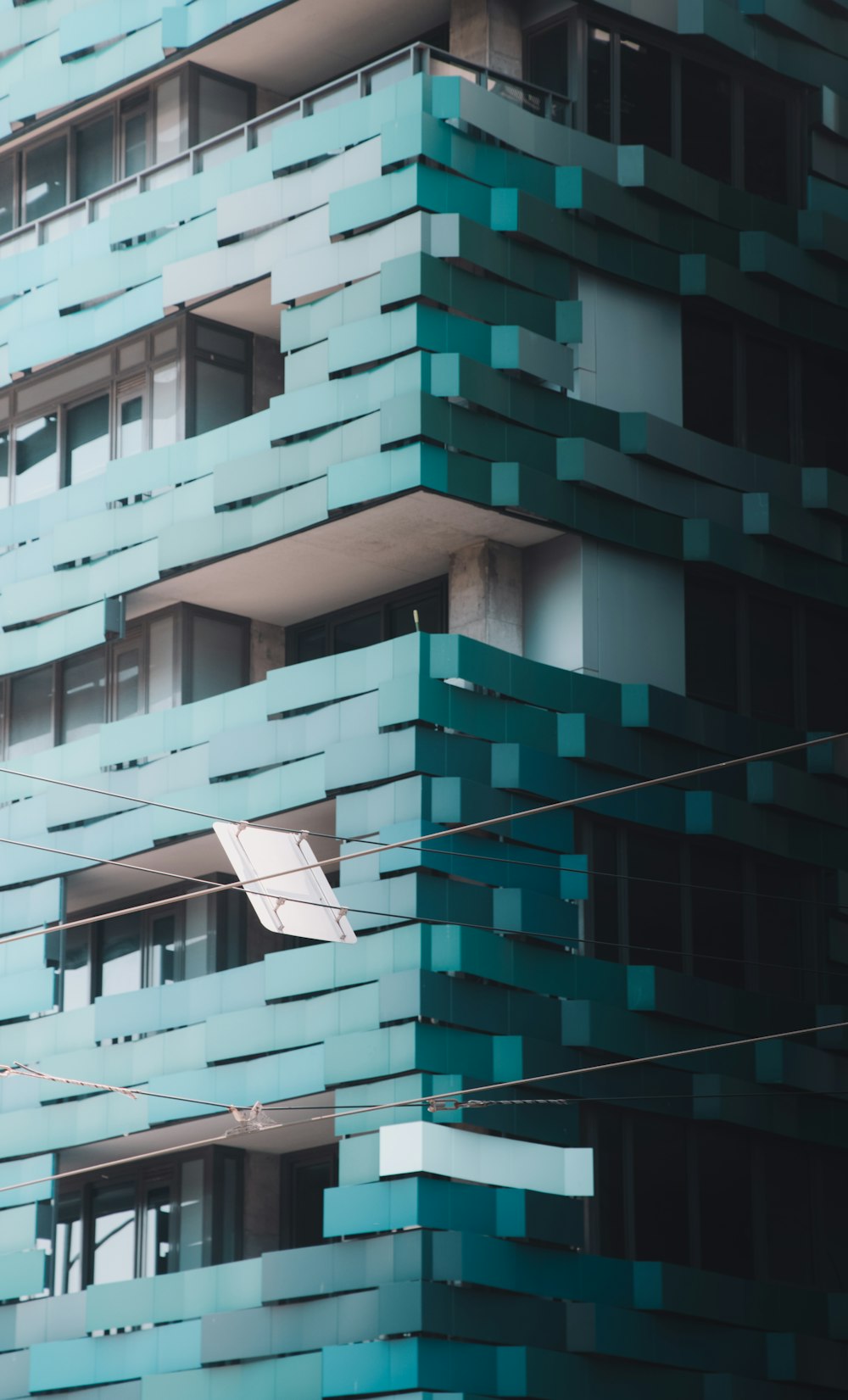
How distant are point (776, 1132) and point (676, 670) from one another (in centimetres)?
715

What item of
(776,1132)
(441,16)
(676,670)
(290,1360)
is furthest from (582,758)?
(441,16)

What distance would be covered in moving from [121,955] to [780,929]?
10765 mm

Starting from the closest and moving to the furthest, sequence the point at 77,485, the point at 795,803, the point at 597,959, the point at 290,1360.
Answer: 1. the point at 290,1360
2. the point at 597,959
3. the point at 795,803
4. the point at 77,485

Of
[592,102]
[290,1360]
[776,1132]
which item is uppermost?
[592,102]

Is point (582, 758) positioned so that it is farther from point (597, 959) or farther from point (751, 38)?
point (751, 38)

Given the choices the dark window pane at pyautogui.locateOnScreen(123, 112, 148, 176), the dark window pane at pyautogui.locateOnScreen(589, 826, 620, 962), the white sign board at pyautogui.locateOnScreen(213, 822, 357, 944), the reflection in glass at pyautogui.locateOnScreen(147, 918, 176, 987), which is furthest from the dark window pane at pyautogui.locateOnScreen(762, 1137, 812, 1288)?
the dark window pane at pyautogui.locateOnScreen(123, 112, 148, 176)

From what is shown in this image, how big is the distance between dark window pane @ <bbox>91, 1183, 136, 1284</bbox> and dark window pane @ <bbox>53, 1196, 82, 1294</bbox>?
0.27 metres

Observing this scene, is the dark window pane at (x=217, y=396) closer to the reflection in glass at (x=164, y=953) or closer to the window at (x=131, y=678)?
the window at (x=131, y=678)

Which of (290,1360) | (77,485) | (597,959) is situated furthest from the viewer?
(77,485)

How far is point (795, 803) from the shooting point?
42.3 metres

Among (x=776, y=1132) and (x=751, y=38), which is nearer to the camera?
(x=776, y=1132)

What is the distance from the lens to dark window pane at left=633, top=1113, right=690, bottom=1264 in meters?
39.2

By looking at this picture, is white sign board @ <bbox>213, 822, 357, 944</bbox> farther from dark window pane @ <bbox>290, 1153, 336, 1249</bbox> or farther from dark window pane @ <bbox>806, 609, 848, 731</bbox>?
dark window pane @ <bbox>806, 609, 848, 731</bbox>

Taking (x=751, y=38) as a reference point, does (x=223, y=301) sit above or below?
below
